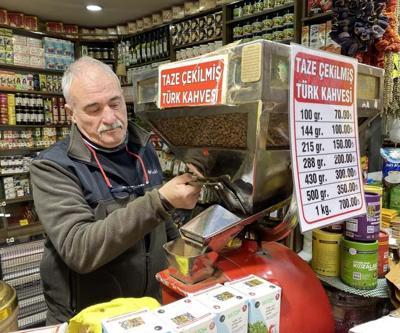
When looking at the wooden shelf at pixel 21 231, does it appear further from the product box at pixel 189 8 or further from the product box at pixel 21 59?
the product box at pixel 189 8

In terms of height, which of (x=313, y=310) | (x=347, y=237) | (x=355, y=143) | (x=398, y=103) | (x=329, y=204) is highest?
(x=398, y=103)

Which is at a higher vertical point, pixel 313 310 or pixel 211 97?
pixel 211 97

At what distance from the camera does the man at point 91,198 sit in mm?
1029

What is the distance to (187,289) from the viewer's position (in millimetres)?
723

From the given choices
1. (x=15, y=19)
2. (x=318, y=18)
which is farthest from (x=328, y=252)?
(x=15, y=19)

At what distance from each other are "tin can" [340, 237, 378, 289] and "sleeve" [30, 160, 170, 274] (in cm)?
47

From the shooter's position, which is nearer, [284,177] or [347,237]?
[284,177]

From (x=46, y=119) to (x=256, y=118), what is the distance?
435 centimetres

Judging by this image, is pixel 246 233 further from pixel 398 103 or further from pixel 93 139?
pixel 398 103

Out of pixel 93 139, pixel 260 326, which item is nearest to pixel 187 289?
pixel 260 326

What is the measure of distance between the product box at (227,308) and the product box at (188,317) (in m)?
0.01

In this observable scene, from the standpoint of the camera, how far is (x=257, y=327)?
0.65 metres

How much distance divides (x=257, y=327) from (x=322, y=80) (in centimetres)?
49

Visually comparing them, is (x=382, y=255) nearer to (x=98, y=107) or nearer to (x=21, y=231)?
(x=98, y=107)
